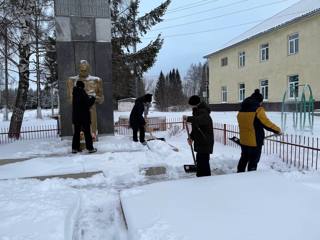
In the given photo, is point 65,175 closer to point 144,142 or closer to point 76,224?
point 76,224

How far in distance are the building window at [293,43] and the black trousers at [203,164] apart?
20.0 metres

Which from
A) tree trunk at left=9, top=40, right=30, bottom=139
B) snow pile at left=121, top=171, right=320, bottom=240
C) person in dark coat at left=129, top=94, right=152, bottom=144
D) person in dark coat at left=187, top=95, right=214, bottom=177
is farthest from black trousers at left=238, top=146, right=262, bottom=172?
tree trunk at left=9, top=40, right=30, bottom=139

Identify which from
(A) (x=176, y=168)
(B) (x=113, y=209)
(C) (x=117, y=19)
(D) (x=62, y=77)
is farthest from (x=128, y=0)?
(B) (x=113, y=209)

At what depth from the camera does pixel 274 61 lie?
998 inches

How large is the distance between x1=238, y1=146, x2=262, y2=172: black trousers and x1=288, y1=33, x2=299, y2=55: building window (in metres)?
19.5

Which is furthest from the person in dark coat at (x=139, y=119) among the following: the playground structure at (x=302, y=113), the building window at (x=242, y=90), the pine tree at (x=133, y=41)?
the building window at (x=242, y=90)

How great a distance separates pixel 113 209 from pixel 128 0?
658 inches

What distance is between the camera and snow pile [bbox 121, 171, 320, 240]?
3.30 metres

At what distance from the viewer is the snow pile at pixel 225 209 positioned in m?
3.30

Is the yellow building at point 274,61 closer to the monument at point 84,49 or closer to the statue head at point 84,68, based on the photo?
the monument at point 84,49

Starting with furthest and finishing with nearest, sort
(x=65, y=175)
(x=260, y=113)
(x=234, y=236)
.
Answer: (x=65, y=175) < (x=260, y=113) < (x=234, y=236)

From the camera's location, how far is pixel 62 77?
9320 millimetres

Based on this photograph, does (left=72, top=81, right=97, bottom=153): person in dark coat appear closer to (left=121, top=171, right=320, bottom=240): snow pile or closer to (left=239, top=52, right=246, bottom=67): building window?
(left=121, top=171, right=320, bottom=240): snow pile

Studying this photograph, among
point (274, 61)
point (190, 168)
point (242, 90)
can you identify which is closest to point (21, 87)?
point (190, 168)
